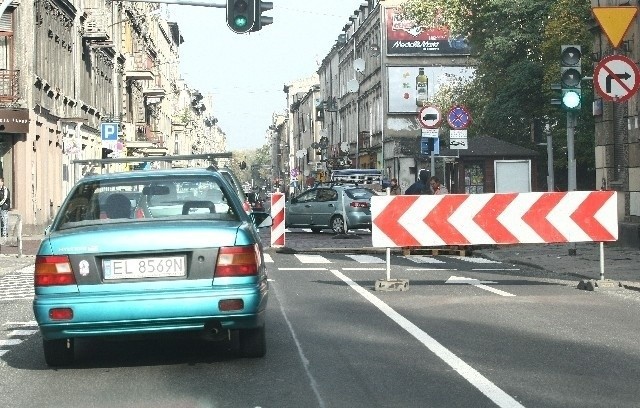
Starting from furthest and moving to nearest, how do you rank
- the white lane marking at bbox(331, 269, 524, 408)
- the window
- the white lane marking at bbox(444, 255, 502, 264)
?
1. the window
2. the white lane marking at bbox(444, 255, 502, 264)
3. the white lane marking at bbox(331, 269, 524, 408)

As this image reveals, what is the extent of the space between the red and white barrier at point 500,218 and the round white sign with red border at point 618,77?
1.94 metres

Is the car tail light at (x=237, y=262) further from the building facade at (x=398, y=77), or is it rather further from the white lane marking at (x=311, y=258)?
the building facade at (x=398, y=77)

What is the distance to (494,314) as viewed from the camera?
1255 cm

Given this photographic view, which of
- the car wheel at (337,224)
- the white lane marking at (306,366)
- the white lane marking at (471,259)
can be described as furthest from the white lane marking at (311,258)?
the car wheel at (337,224)

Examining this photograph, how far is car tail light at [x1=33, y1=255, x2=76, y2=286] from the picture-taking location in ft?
28.5

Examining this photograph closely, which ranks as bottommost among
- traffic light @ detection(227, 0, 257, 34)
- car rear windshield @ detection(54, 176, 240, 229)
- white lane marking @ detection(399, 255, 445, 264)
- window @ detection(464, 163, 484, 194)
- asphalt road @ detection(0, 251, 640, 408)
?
asphalt road @ detection(0, 251, 640, 408)

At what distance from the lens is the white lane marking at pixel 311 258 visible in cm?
2312

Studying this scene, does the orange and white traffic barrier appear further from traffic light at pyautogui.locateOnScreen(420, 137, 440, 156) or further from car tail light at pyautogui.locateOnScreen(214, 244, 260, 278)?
car tail light at pyautogui.locateOnScreen(214, 244, 260, 278)

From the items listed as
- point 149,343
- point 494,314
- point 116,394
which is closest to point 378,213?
point 494,314

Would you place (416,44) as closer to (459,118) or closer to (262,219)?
(459,118)

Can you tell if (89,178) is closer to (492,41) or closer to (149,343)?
(149,343)

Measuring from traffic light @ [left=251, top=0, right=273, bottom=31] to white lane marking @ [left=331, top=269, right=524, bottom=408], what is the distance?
863cm

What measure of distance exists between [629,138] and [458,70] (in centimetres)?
5535

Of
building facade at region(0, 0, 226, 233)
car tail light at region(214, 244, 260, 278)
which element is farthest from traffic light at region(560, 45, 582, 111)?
car tail light at region(214, 244, 260, 278)
